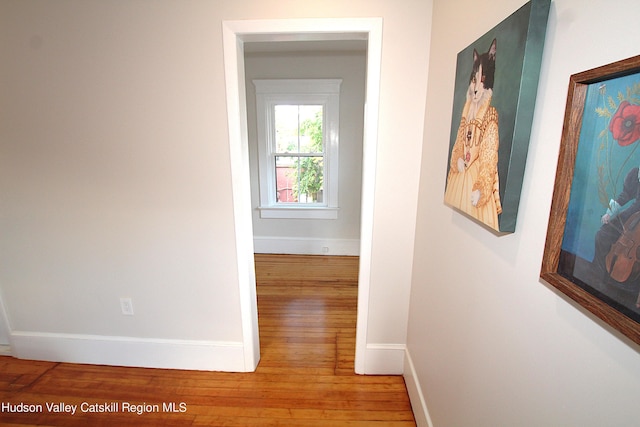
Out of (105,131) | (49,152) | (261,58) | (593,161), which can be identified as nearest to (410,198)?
(593,161)

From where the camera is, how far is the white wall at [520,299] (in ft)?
1.65

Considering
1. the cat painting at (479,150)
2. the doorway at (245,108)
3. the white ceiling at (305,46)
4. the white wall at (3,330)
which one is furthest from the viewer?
the white ceiling at (305,46)

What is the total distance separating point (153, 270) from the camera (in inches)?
68.7

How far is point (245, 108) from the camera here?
5.17 ft

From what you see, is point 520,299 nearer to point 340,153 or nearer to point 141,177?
point 141,177

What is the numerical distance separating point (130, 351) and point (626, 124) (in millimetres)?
2487

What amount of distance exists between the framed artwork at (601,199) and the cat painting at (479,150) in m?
0.21

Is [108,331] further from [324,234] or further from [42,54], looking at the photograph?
[324,234]

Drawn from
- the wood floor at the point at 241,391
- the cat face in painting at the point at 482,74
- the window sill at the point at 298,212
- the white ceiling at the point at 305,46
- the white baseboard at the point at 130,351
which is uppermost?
the white ceiling at the point at 305,46

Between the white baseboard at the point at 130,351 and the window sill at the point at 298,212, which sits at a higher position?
the window sill at the point at 298,212

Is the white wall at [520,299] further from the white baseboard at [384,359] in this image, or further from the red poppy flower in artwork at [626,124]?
the white baseboard at [384,359]

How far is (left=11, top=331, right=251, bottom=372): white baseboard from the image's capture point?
1849 mm

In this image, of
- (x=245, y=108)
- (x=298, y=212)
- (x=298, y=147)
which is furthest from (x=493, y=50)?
(x=298, y=212)

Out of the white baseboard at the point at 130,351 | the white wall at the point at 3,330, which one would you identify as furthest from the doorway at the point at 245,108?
the white wall at the point at 3,330
